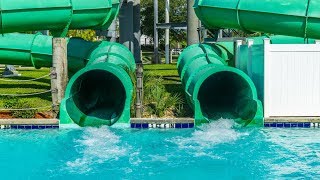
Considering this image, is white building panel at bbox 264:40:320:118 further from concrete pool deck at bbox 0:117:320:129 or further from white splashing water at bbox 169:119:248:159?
white splashing water at bbox 169:119:248:159

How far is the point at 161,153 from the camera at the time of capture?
26.2ft

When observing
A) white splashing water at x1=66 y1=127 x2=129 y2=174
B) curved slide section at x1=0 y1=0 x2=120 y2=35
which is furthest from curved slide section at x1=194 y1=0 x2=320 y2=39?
white splashing water at x1=66 y1=127 x2=129 y2=174

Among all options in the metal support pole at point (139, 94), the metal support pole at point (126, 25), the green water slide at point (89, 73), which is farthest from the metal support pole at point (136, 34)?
the metal support pole at point (139, 94)

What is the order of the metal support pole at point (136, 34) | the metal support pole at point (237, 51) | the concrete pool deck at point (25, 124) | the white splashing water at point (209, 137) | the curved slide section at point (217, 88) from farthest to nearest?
1. the metal support pole at point (136, 34)
2. the metal support pole at point (237, 51)
3. the curved slide section at point (217, 88)
4. the concrete pool deck at point (25, 124)
5. the white splashing water at point (209, 137)

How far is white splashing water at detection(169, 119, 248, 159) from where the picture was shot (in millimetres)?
8258

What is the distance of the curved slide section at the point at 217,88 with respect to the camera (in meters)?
10.3

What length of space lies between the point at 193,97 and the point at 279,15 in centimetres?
266

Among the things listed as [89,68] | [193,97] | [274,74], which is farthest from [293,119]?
[89,68]

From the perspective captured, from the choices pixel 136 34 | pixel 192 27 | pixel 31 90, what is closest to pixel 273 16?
pixel 31 90

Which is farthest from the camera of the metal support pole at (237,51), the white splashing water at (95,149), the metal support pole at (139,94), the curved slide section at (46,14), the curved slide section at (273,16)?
the metal support pole at (237,51)

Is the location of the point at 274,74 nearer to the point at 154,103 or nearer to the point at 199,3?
the point at 154,103

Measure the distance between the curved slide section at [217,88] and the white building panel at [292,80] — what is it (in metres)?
0.42

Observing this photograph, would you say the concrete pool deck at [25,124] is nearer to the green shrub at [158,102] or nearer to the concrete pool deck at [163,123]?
the concrete pool deck at [163,123]

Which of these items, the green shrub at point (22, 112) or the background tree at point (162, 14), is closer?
the green shrub at point (22, 112)
